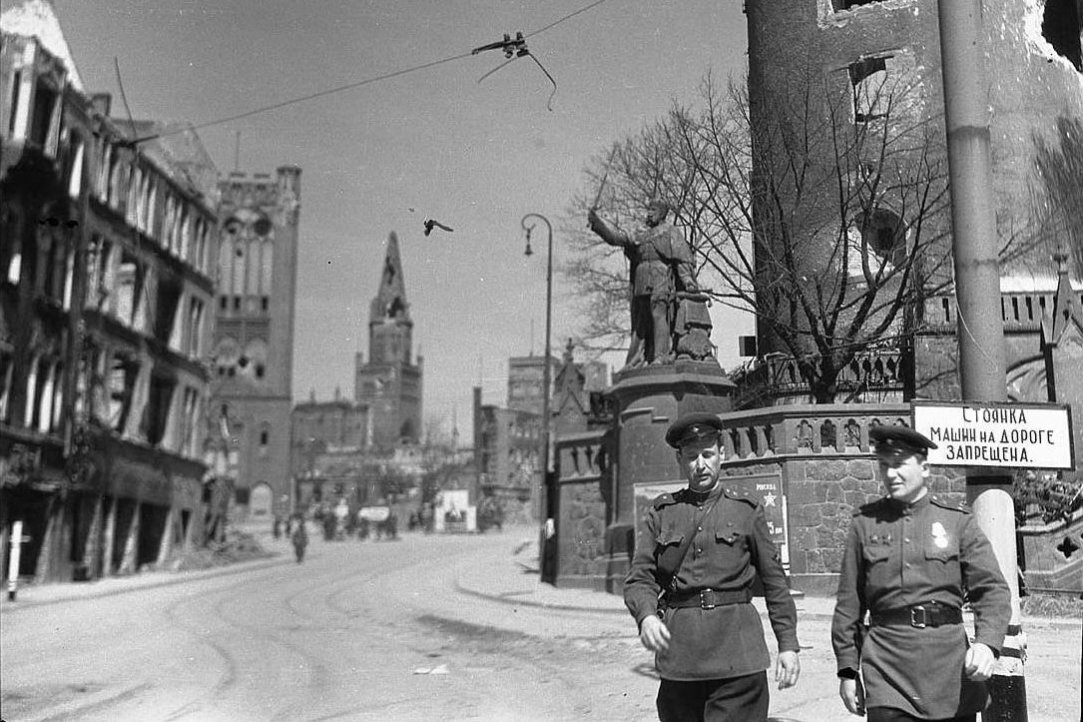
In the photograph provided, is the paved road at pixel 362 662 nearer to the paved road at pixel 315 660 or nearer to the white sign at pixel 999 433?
the paved road at pixel 315 660

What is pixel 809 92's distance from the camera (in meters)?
25.6

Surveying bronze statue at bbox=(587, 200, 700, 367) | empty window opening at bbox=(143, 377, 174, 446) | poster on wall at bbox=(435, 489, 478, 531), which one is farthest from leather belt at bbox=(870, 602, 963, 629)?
poster on wall at bbox=(435, 489, 478, 531)

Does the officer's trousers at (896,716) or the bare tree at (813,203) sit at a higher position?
the bare tree at (813,203)

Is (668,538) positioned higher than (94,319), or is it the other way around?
(94,319)

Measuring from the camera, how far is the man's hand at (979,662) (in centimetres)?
440

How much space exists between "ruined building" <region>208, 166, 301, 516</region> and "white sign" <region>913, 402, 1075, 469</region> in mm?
21359

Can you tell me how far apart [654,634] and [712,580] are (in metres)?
0.42

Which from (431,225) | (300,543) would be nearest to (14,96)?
(300,543)

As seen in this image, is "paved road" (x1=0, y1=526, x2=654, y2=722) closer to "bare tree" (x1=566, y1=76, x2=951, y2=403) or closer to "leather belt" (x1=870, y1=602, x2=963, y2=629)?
"leather belt" (x1=870, y1=602, x2=963, y2=629)

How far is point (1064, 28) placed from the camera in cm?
2464

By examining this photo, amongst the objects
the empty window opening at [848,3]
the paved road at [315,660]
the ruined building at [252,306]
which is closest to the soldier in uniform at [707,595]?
the paved road at [315,660]

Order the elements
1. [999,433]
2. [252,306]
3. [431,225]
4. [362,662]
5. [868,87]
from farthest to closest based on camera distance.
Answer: [252,306]
[868,87]
[431,225]
[362,662]
[999,433]

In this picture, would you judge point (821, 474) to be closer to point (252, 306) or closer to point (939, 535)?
point (939, 535)

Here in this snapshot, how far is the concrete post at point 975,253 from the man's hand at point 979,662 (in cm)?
163
